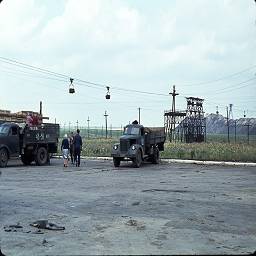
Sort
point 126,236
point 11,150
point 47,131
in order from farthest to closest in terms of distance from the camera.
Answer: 1. point 47,131
2. point 11,150
3. point 126,236

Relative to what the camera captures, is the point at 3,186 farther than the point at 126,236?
Yes

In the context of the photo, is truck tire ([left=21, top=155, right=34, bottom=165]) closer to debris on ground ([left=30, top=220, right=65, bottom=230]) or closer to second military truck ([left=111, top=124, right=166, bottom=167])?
second military truck ([left=111, top=124, right=166, bottom=167])

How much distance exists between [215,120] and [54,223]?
409 feet

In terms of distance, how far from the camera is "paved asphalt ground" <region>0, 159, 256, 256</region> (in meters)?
6.21

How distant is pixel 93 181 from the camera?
51.5 ft

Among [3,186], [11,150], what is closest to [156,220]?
A: [3,186]

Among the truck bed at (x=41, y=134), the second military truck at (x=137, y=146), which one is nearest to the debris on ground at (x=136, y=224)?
the second military truck at (x=137, y=146)

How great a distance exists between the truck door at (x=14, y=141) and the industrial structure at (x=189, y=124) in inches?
1428

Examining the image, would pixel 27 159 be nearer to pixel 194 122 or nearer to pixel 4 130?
pixel 4 130

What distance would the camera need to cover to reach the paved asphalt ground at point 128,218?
6215 millimetres

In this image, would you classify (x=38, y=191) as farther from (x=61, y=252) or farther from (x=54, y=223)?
(x=61, y=252)

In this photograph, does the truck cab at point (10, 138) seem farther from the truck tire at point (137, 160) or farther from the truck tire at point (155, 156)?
the truck tire at point (155, 156)

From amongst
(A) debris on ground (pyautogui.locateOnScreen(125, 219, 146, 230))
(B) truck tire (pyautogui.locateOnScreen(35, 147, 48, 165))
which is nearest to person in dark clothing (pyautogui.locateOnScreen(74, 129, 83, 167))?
(B) truck tire (pyautogui.locateOnScreen(35, 147, 48, 165))

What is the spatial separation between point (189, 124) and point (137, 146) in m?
39.1
